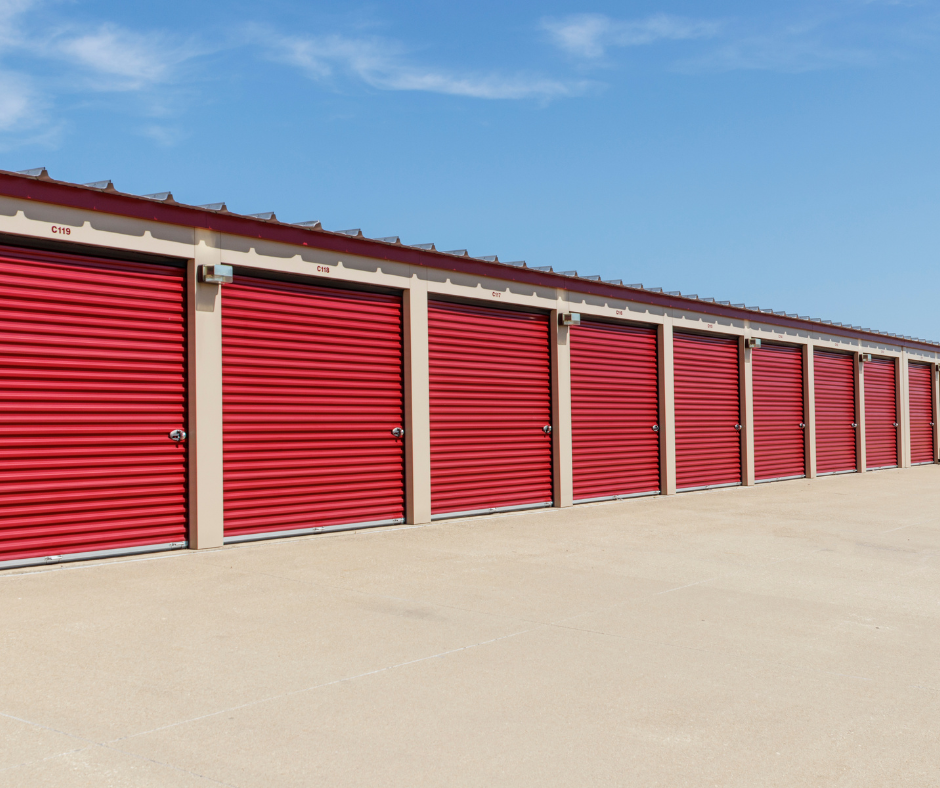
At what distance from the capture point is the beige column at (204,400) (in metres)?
9.14

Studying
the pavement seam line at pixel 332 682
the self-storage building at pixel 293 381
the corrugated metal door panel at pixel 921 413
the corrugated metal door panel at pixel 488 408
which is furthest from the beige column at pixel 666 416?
the corrugated metal door panel at pixel 921 413

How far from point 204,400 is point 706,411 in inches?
434

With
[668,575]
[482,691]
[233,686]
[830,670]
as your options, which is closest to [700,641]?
[830,670]

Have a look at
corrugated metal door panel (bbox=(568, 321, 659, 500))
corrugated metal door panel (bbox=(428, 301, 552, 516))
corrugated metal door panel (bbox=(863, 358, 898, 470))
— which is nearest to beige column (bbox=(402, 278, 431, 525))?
corrugated metal door panel (bbox=(428, 301, 552, 516))

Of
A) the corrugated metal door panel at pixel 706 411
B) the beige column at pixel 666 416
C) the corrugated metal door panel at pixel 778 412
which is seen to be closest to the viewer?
the beige column at pixel 666 416

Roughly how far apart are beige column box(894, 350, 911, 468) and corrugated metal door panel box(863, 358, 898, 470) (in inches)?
5.3

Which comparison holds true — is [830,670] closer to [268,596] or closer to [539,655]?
[539,655]

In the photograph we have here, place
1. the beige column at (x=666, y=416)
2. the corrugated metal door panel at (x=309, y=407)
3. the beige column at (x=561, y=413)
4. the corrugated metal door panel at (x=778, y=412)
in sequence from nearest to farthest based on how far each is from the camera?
the corrugated metal door panel at (x=309, y=407), the beige column at (x=561, y=413), the beige column at (x=666, y=416), the corrugated metal door panel at (x=778, y=412)

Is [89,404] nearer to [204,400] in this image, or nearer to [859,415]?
[204,400]

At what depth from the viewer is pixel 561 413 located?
13719 mm

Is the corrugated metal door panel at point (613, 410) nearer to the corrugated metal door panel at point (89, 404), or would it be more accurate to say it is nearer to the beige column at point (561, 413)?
the beige column at point (561, 413)

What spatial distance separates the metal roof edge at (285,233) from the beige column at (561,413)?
75 cm

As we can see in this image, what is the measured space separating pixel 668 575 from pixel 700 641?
2.33 m

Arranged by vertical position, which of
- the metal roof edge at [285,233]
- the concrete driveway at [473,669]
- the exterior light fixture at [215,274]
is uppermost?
the metal roof edge at [285,233]
